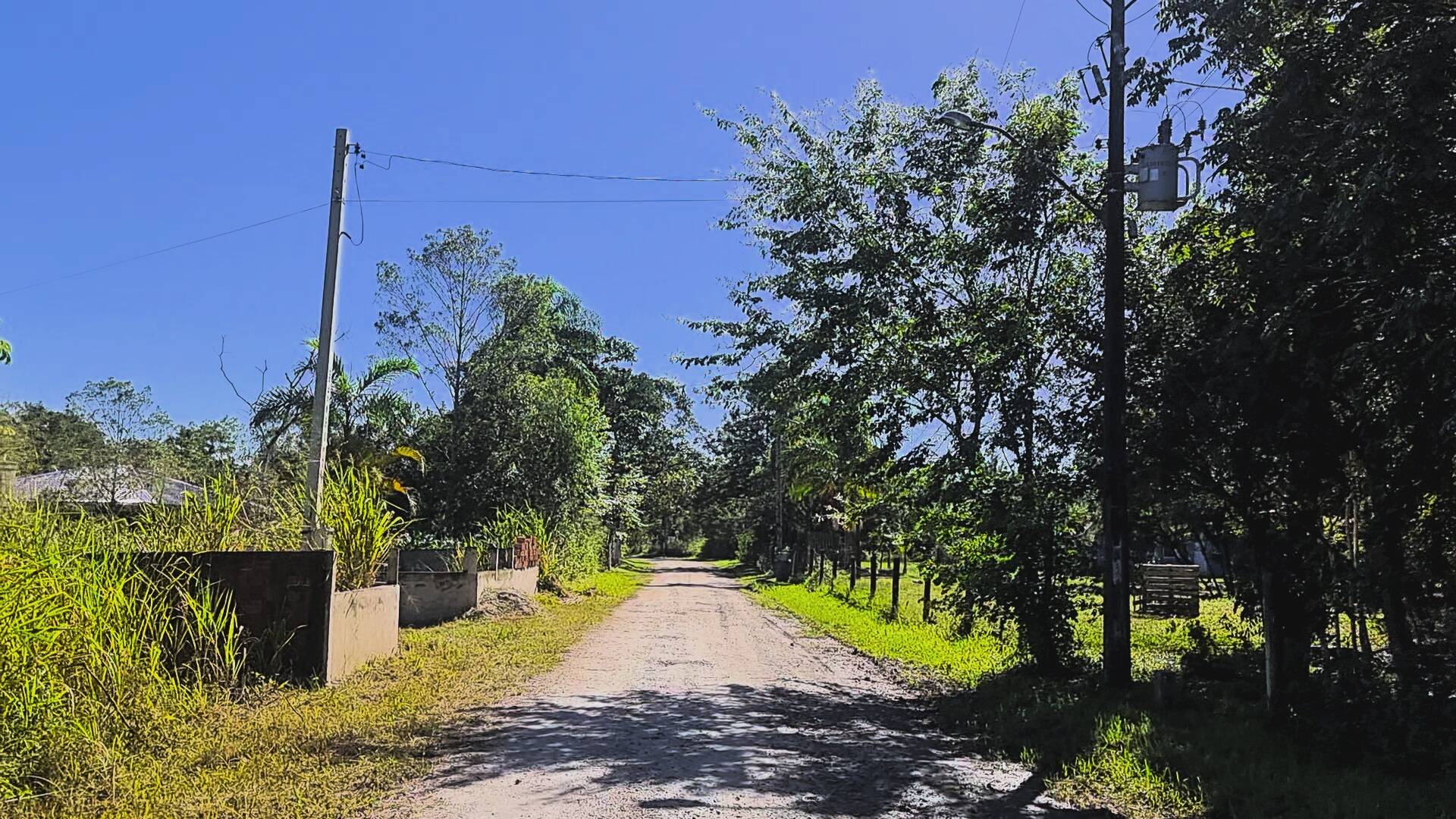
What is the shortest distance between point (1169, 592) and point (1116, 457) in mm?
14382

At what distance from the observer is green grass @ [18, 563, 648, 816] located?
5.85 m

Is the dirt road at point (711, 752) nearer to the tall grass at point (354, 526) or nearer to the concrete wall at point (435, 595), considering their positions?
the tall grass at point (354, 526)

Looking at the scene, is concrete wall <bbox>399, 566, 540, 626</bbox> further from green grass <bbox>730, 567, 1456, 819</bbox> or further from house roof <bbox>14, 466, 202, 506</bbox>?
green grass <bbox>730, 567, 1456, 819</bbox>

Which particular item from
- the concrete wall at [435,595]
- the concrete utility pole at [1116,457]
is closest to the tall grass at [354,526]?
the concrete wall at [435,595]

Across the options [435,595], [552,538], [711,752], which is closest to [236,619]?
[711,752]

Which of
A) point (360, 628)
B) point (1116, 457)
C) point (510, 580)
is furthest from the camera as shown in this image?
point (510, 580)

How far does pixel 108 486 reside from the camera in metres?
19.5

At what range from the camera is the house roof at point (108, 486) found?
457 inches

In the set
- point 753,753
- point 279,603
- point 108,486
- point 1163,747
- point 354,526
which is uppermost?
point 108,486

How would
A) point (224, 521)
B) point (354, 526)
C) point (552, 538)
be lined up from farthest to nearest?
1. point (552, 538)
2. point (354, 526)
3. point (224, 521)

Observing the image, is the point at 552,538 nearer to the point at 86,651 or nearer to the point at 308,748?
the point at 308,748

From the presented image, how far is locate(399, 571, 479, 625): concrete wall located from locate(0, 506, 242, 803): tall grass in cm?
809

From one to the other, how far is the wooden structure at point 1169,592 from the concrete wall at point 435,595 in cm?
1428

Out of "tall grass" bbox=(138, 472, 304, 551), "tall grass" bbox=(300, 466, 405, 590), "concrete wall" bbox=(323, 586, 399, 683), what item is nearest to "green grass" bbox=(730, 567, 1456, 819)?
"concrete wall" bbox=(323, 586, 399, 683)
